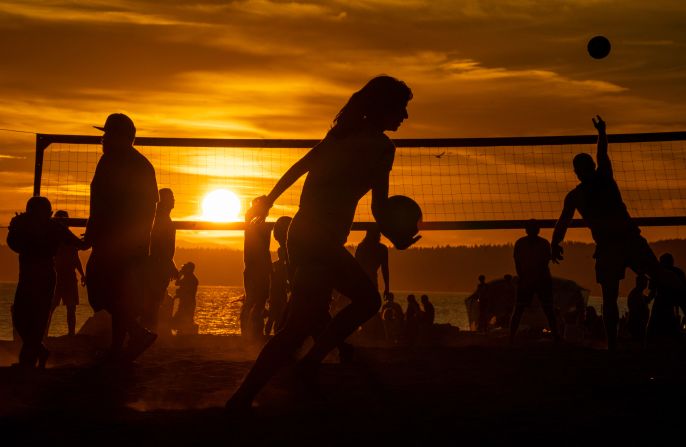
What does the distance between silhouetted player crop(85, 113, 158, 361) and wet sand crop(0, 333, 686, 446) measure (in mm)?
305

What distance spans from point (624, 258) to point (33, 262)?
15.1 feet

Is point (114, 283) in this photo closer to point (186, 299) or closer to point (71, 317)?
point (71, 317)

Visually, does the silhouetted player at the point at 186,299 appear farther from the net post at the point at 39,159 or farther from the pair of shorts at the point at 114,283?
the pair of shorts at the point at 114,283

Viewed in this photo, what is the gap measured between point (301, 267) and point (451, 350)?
3.55 m

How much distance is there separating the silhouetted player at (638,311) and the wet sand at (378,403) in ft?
16.2

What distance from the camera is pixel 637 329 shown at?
12.3m

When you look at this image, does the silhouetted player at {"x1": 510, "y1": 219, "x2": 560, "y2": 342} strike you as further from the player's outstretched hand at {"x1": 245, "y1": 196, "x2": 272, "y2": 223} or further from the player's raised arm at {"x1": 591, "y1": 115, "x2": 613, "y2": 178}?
the player's outstretched hand at {"x1": 245, "y1": 196, "x2": 272, "y2": 223}

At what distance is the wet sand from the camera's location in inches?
151

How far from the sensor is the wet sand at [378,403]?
384 centimetres

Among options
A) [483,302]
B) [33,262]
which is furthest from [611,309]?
[483,302]

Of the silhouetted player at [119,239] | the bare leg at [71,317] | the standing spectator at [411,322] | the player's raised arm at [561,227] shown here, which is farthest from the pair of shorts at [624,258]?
the standing spectator at [411,322]

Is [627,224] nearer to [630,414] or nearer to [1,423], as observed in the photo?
[630,414]

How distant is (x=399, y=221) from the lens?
473 centimetres

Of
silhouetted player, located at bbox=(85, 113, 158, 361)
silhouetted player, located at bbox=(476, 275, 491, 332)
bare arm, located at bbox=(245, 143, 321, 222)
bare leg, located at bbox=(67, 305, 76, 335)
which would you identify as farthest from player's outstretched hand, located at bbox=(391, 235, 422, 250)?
silhouetted player, located at bbox=(476, 275, 491, 332)
